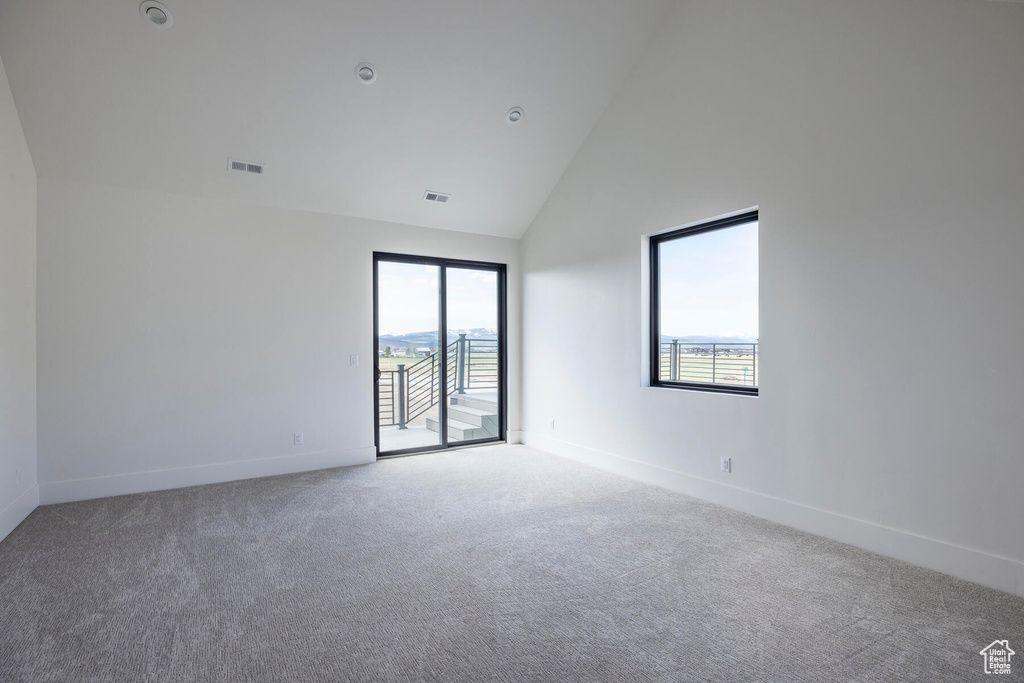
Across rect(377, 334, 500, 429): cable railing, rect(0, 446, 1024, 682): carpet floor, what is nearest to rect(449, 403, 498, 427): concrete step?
rect(377, 334, 500, 429): cable railing

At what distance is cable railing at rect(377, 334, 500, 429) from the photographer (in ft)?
18.2

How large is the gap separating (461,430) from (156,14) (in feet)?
14.9

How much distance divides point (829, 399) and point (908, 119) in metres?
1.65

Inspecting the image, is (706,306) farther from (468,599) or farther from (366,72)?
(366,72)

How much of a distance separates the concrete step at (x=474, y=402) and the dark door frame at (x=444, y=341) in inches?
3.7

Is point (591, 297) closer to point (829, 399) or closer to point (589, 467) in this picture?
point (589, 467)

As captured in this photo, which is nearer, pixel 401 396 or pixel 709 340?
pixel 709 340

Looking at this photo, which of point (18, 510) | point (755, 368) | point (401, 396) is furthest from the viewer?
point (401, 396)

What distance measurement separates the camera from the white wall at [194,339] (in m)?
4.04

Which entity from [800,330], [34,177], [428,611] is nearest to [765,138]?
[800,330]

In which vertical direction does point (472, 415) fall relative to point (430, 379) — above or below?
below

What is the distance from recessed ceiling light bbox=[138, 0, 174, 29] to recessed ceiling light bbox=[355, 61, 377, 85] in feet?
3.87

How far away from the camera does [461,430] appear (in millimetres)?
6047

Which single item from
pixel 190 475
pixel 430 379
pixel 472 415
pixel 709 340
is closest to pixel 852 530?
pixel 709 340
